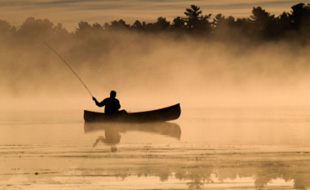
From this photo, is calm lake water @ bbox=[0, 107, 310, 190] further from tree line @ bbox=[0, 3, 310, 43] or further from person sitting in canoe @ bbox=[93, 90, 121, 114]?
tree line @ bbox=[0, 3, 310, 43]

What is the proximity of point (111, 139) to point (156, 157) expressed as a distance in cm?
695

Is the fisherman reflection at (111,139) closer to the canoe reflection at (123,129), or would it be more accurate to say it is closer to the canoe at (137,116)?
the canoe reflection at (123,129)

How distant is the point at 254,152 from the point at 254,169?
3818 millimetres

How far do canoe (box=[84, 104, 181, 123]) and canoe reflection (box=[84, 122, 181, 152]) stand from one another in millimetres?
218

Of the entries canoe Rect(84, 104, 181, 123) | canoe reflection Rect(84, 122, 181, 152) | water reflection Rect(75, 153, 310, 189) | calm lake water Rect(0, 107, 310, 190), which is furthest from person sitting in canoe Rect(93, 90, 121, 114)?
water reflection Rect(75, 153, 310, 189)

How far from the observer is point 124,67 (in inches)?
5773

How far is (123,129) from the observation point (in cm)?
3328

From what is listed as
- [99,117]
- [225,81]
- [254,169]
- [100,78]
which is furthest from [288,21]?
[254,169]

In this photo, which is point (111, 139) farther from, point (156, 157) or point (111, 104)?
point (111, 104)

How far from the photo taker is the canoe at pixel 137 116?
3644cm

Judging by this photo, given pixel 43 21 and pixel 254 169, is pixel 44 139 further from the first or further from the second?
pixel 43 21

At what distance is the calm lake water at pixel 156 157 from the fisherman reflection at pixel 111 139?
0.03 metres

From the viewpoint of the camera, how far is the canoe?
36.4 meters

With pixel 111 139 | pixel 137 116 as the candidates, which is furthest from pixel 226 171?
pixel 137 116
